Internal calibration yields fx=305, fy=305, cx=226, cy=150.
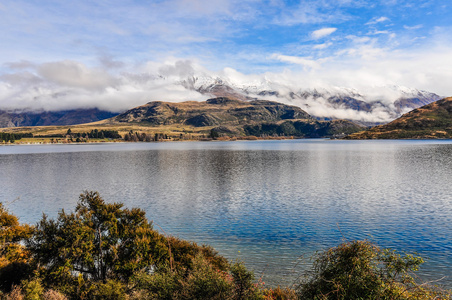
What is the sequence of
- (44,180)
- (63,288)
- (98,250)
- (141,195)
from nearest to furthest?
1. (63,288)
2. (98,250)
3. (141,195)
4. (44,180)

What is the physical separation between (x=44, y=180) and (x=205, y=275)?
83.3m

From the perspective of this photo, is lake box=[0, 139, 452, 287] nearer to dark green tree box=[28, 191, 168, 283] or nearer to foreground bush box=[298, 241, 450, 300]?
foreground bush box=[298, 241, 450, 300]

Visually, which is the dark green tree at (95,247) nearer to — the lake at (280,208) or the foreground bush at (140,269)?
the foreground bush at (140,269)

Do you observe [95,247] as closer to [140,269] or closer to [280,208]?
[140,269]

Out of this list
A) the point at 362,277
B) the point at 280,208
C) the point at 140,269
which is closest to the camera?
the point at 362,277

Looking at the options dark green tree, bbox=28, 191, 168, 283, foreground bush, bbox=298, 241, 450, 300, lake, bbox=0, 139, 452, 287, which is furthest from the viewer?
lake, bbox=0, 139, 452, 287

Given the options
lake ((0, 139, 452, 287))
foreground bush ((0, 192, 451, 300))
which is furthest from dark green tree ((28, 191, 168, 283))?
lake ((0, 139, 452, 287))

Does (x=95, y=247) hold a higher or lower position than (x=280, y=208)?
higher

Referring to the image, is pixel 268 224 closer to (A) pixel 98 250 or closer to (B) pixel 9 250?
(A) pixel 98 250

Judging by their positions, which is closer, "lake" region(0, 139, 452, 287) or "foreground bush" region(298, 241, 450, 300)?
"foreground bush" region(298, 241, 450, 300)

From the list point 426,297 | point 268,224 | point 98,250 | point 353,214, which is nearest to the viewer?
point 426,297

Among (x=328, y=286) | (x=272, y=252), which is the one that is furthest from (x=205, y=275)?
(x=272, y=252)

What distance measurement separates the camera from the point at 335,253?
15977 mm

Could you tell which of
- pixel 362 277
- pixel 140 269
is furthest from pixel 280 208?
pixel 362 277
